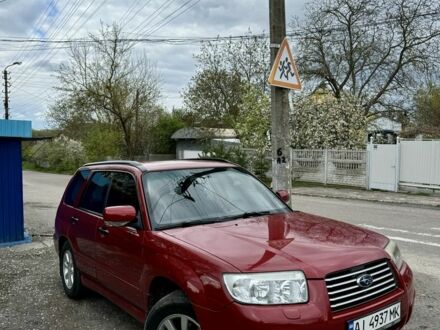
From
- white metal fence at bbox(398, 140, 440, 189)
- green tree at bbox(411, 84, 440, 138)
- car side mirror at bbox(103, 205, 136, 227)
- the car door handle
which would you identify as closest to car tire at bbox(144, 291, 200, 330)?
car side mirror at bbox(103, 205, 136, 227)

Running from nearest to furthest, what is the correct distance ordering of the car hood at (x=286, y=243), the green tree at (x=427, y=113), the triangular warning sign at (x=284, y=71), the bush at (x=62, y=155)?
the car hood at (x=286, y=243) → the triangular warning sign at (x=284, y=71) → the green tree at (x=427, y=113) → the bush at (x=62, y=155)

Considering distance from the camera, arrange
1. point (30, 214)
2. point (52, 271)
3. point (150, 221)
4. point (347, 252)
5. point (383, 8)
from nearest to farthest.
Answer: point (347, 252)
point (150, 221)
point (52, 271)
point (30, 214)
point (383, 8)

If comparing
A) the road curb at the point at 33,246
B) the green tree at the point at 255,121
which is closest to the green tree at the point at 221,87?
the green tree at the point at 255,121

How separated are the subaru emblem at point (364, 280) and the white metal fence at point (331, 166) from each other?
16.8 metres

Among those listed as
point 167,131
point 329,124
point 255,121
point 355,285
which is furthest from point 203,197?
point 167,131

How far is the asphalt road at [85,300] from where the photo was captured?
189 inches

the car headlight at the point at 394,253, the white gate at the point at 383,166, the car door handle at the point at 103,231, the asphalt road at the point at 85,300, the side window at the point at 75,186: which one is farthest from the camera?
the white gate at the point at 383,166

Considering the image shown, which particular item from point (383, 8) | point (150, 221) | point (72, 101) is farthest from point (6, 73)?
point (150, 221)

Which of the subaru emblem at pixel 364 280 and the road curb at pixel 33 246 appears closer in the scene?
the subaru emblem at pixel 364 280

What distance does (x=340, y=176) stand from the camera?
2094 cm

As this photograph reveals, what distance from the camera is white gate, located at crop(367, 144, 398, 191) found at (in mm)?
17797

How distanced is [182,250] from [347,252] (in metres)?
1.13

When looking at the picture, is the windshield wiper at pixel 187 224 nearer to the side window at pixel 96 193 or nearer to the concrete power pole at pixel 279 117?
the side window at pixel 96 193

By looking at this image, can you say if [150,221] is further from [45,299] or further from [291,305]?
[45,299]
